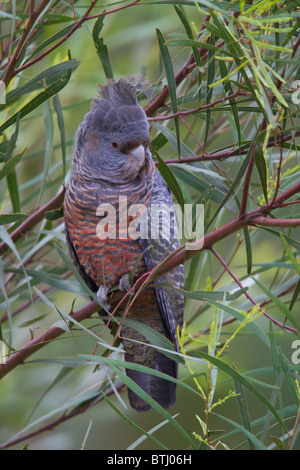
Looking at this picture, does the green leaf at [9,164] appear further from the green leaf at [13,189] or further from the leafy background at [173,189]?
the green leaf at [13,189]

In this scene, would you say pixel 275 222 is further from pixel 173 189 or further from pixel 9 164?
pixel 9 164

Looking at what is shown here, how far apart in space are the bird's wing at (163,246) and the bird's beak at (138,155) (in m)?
0.14

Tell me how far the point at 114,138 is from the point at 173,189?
469mm

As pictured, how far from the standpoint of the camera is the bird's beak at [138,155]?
159 centimetres

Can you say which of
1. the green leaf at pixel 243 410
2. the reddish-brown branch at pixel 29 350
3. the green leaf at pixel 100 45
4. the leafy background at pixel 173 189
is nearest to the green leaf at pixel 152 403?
the leafy background at pixel 173 189

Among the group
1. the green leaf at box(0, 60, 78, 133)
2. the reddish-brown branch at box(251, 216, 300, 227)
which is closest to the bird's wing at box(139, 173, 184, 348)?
the green leaf at box(0, 60, 78, 133)

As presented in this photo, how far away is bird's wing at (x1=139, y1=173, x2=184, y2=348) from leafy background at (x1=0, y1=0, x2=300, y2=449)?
53 millimetres

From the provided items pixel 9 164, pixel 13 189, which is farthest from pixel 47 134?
pixel 13 189

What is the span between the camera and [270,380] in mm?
3188

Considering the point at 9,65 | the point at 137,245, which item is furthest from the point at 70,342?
the point at 9,65

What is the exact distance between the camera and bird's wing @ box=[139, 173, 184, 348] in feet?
5.61

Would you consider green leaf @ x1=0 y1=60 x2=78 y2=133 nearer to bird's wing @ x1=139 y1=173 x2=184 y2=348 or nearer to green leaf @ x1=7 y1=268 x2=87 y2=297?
green leaf @ x1=7 y1=268 x2=87 y2=297

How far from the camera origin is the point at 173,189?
4.16 ft

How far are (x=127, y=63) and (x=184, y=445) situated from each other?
2.00 meters
